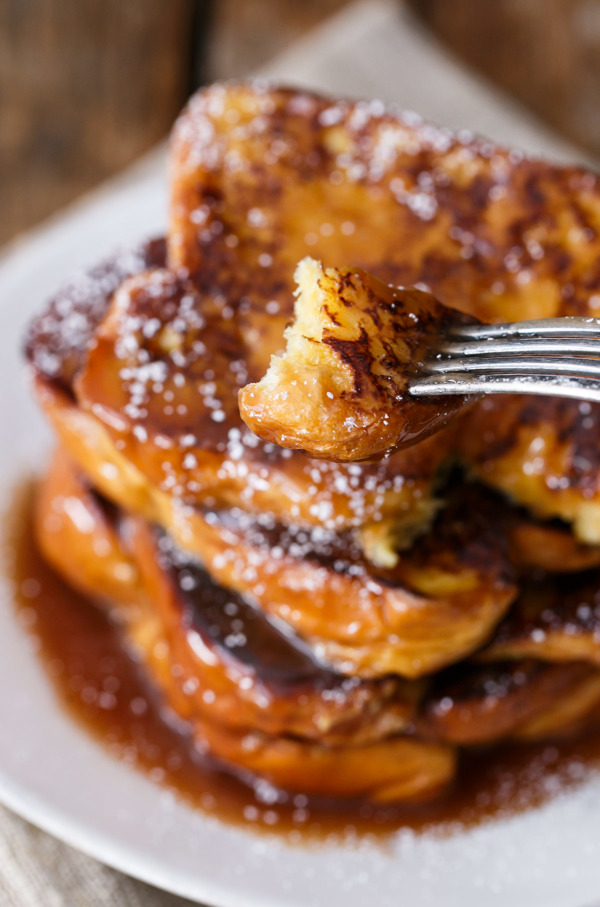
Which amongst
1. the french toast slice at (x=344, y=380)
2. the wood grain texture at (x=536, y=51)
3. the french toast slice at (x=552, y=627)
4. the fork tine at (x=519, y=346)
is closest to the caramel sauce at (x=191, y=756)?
the french toast slice at (x=552, y=627)

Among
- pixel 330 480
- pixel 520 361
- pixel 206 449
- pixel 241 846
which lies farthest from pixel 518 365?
pixel 241 846

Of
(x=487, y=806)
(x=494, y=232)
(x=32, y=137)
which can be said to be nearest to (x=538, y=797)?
(x=487, y=806)

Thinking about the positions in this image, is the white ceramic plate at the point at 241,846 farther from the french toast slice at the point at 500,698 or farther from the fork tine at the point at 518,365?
the fork tine at the point at 518,365

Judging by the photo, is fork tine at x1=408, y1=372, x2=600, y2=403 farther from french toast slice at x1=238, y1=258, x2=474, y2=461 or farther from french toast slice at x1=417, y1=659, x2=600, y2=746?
french toast slice at x1=417, y1=659, x2=600, y2=746

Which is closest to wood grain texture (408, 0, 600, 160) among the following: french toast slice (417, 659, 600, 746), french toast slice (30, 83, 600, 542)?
french toast slice (30, 83, 600, 542)

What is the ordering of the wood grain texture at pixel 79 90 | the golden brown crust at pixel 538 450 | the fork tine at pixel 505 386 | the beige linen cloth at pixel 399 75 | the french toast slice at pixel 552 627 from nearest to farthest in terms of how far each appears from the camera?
the fork tine at pixel 505 386 → the golden brown crust at pixel 538 450 → the french toast slice at pixel 552 627 → the beige linen cloth at pixel 399 75 → the wood grain texture at pixel 79 90

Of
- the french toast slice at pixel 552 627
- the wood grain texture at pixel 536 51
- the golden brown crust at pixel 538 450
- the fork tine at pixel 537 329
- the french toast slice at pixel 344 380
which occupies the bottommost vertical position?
the french toast slice at pixel 344 380

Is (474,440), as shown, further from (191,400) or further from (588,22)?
(588,22)
